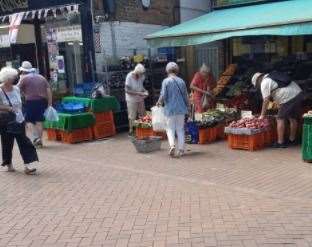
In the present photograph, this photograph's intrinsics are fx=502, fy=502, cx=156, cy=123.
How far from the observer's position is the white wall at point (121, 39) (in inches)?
492

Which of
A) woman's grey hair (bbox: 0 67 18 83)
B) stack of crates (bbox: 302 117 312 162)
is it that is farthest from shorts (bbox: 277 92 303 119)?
woman's grey hair (bbox: 0 67 18 83)

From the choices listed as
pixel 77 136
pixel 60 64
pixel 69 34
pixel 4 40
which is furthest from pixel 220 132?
pixel 4 40

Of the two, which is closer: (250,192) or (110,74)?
(250,192)

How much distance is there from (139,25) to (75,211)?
27.1 feet

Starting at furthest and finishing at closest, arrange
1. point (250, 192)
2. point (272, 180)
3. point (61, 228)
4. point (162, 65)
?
point (162, 65), point (272, 180), point (250, 192), point (61, 228)

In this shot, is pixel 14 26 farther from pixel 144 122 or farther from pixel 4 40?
pixel 144 122

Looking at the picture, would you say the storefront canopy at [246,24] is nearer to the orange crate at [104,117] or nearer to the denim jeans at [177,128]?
the orange crate at [104,117]

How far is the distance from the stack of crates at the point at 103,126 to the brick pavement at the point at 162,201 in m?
1.89

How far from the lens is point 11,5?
14344mm

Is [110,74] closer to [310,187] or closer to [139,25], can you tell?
[139,25]

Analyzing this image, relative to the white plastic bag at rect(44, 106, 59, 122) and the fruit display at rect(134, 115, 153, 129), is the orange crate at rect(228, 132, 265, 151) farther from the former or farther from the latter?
the white plastic bag at rect(44, 106, 59, 122)

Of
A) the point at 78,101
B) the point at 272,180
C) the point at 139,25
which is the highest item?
the point at 139,25

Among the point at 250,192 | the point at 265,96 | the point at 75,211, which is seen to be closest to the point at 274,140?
the point at 265,96

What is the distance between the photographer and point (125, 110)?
40.4 ft
